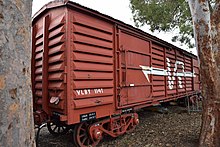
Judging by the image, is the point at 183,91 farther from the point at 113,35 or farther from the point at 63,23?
the point at 63,23

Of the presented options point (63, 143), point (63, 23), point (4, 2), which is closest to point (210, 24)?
point (63, 23)

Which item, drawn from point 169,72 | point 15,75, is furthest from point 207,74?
point 169,72

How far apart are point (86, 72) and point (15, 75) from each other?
8.41 feet

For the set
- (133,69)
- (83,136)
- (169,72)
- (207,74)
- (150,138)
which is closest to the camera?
(207,74)

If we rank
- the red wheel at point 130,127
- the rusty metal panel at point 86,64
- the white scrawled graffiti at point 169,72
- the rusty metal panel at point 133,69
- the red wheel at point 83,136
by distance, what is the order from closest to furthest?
the rusty metal panel at point 86,64
the red wheel at point 83,136
the rusty metal panel at point 133,69
the red wheel at point 130,127
the white scrawled graffiti at point 169,72

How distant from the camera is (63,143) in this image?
448 centimetres

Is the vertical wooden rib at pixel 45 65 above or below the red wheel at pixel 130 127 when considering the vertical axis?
above

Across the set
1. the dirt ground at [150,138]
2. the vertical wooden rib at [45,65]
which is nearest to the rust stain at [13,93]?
the vertical wooden rib at [45,65]

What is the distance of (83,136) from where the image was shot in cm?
391

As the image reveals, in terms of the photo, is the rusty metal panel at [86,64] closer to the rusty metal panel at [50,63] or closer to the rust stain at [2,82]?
the rusty metal panel at [50,63]

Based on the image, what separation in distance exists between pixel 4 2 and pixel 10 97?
1.75 feet

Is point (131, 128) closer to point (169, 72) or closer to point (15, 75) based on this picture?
point (169, 72)

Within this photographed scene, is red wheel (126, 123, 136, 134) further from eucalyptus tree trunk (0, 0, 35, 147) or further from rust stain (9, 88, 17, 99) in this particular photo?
rust stain (9, 88, 17, 99)

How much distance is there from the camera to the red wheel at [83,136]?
12.2ft
